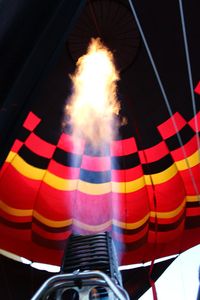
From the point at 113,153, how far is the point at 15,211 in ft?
4.12

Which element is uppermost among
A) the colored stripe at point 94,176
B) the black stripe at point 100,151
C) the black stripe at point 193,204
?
the black stripe at point 100,151

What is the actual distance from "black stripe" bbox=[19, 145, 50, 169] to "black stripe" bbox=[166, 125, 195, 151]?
1.34 metres

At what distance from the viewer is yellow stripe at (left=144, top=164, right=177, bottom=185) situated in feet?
16.2

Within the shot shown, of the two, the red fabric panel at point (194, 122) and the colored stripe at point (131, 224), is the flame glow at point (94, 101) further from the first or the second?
the colored stripe at point (131, 224)

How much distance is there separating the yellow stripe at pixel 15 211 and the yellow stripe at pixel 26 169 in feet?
1.27

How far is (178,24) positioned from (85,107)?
133cm

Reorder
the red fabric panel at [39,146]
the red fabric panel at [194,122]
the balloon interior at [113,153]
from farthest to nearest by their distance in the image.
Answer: the red fabric panel at [39,146], the red fabric panel at [194,122], the balloon interior at [113,153]

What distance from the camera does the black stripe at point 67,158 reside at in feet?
16.3

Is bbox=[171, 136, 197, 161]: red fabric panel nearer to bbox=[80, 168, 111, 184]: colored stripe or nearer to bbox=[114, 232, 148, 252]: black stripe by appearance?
bbox=[80, 168, 111, 184]: colored stripe

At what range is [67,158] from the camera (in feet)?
16.3

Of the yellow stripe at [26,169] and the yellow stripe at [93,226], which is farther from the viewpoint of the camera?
the yellow stripe at [93,226]

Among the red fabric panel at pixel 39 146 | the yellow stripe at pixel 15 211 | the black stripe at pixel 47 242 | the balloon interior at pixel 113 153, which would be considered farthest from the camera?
the black stripe at pixel 47 242

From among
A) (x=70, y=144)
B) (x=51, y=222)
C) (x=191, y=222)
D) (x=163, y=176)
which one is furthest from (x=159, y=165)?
(x=51, y=222)

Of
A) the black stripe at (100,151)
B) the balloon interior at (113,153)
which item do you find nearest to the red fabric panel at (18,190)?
the balloon interior at (113,153)
